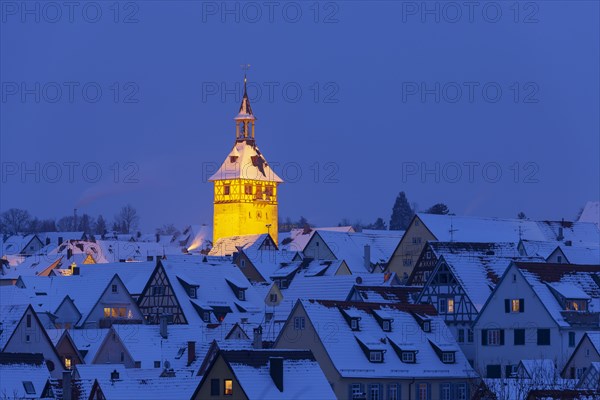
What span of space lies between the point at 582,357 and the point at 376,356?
1015cm

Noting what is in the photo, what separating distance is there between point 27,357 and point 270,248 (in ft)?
253

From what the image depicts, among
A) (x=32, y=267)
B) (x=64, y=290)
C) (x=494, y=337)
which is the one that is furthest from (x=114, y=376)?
(x=32, y=267)

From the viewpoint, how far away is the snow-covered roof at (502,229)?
139 m

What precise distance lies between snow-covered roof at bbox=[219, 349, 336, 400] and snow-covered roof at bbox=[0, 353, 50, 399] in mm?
11337

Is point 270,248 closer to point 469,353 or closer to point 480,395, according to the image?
point 469,353

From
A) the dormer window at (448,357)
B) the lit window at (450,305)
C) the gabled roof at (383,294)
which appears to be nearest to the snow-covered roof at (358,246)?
the gabled roof at (383,294)

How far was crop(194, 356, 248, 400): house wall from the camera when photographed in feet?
244

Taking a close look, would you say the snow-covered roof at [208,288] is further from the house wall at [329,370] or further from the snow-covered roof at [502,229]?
the house wall at [329,370]

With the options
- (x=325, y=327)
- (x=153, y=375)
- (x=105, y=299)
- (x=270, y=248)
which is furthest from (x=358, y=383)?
(x=270, y=248)

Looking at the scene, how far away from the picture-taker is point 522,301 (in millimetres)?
95875

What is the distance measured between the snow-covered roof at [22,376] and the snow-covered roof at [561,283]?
85.3ft

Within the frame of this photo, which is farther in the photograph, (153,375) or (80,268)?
(80,268)

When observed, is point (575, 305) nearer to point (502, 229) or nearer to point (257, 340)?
point (257, 340)

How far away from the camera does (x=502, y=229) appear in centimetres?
14412
